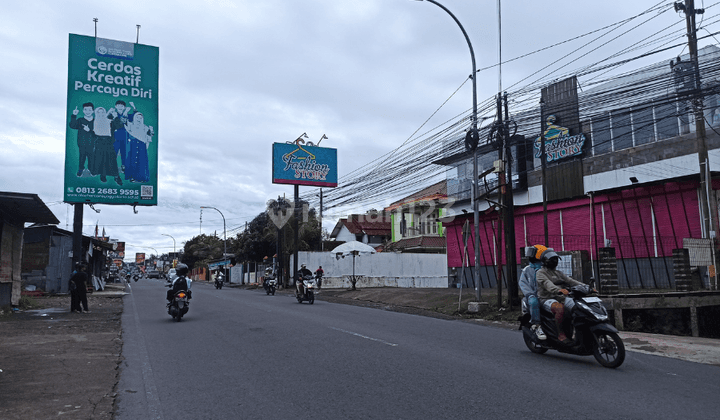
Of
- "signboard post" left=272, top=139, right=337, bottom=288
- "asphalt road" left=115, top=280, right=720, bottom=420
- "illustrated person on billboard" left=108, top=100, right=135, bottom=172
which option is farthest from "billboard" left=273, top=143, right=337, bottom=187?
"asphalt road" left=115, top=280, right=720, bottom=420

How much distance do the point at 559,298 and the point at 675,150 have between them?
21.5 metres

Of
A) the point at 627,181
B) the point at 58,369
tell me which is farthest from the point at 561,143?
the point at 58,369

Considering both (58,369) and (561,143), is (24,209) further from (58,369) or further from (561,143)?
(561,143)

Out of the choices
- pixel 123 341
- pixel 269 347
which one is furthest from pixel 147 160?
pixel 269 347

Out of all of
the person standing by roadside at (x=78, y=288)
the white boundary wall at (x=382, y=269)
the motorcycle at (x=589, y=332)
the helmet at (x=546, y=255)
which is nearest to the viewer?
the motorcycle at (x=589, y=332)

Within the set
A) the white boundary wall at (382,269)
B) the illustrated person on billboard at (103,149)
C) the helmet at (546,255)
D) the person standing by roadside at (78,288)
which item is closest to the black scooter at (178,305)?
the person standing by roadside at (78,288)

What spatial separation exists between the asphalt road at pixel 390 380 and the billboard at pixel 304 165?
1310 inches

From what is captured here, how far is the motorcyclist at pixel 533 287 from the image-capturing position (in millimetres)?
8508

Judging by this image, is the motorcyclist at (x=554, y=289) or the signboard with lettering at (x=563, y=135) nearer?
the motorcyclist at (x=554, y=289)

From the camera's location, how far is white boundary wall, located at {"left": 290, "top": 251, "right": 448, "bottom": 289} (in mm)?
40656

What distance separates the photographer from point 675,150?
25.7m

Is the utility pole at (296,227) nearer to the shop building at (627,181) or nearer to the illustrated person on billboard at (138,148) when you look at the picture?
the shop building at (627,181)

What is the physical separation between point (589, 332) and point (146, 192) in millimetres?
24860

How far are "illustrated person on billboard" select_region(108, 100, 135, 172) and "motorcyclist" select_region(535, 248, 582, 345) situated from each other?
24.0 meters
